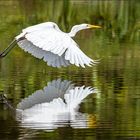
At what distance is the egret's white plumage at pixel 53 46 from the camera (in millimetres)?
10492

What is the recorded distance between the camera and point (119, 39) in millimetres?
16734

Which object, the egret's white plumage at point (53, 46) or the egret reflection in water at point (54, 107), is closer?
the egret reflection in water at point (54, 107)

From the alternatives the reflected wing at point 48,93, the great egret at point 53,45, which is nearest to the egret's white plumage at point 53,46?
the great egret at point 53,45

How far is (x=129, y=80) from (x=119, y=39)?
5.56m

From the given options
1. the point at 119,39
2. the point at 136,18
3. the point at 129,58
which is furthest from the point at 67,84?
the point at 136,18

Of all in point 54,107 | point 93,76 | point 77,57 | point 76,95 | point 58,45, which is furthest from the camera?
point 93,76

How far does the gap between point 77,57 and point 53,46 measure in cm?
56

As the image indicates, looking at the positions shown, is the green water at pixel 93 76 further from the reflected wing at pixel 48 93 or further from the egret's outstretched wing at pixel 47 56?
the egret's outstretched wing at pixel 47 56

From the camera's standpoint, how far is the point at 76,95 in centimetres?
1016

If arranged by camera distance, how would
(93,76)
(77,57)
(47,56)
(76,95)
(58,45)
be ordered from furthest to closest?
(93,76), (47,56), (58,45), (77,57), (76,95)

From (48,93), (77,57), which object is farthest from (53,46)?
(48,93)

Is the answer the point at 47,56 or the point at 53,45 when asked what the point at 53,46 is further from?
the point at 47,56

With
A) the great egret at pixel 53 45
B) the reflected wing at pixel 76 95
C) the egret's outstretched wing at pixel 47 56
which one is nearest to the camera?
the reflected wing at pixel 76 95

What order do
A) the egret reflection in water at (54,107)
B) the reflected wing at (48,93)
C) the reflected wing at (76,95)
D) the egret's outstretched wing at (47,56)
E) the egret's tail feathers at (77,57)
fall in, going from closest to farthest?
Result: the egret reflection in water at (54,107)
the reflected wing at (76,95)
the reflected wing at (48,93)
the egret's tail feathers at (77,57)
the egret's outstretched wing at (47,56)
